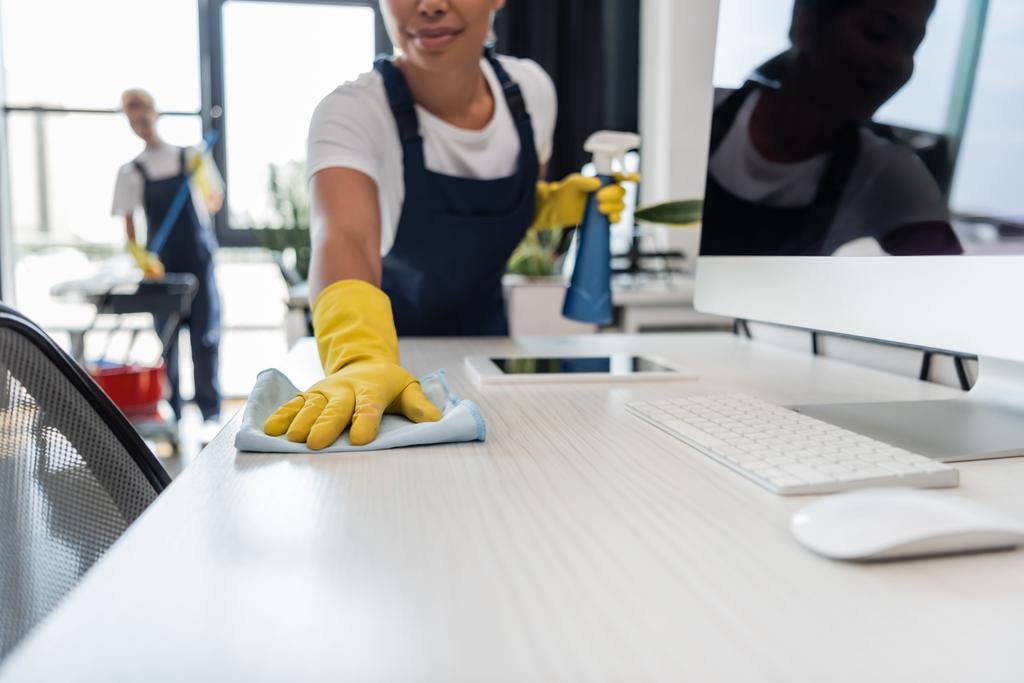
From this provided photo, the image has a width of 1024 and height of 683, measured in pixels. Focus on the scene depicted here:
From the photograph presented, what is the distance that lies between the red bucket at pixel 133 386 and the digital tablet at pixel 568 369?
2.33 metres

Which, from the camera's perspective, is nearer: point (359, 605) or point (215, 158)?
point (359, 605)

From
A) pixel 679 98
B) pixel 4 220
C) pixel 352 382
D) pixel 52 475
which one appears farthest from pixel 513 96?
pixel 4 220

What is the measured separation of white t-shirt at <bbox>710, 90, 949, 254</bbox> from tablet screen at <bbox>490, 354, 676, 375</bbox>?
0.73ft

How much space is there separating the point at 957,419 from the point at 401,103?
0.94m

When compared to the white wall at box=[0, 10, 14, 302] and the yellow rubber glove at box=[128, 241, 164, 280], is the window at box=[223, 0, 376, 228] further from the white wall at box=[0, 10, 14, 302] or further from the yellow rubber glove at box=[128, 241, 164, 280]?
the white wall at box=[0, 10, 14, 302]

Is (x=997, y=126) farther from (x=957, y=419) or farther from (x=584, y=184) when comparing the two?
A: (x=584, y=184)

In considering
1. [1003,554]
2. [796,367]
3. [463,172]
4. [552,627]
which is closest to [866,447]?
[1003,554]

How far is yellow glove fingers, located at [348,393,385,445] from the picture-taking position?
0.55 meters

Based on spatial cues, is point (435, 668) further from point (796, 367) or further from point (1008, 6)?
point (796, 367)

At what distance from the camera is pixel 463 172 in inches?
53.9

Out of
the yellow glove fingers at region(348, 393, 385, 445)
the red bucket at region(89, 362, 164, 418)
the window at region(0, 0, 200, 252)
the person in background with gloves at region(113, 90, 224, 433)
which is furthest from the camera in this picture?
the window at region(0, 0, 200, 252)

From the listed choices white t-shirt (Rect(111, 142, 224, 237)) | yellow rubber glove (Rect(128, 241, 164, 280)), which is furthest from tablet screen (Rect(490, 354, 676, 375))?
white t-shirt (Rect(111, 142, 224, 237))

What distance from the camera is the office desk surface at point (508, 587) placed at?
0.27 meters

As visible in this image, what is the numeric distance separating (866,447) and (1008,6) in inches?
12.2
